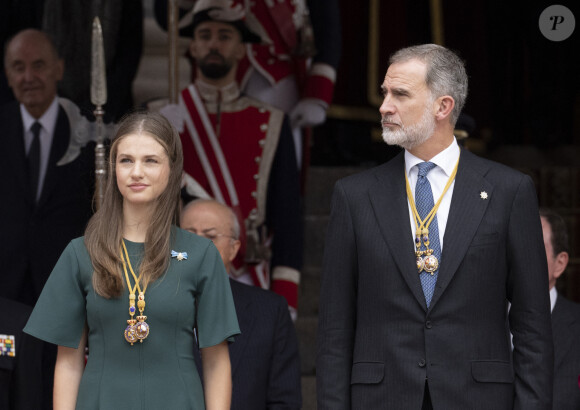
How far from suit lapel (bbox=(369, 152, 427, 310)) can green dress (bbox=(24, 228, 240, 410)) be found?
21.0 inches

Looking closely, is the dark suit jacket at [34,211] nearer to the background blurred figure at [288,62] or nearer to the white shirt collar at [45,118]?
the white shirt collar at [45,118]

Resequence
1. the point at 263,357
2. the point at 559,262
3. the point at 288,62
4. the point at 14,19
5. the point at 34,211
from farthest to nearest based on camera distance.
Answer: the point at 288,62, the point at 14,19, the point at 34,211, the point at 559,262, the point at 263,357

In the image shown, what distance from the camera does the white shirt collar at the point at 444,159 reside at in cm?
346

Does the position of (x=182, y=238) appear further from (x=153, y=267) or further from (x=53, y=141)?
(x=53, y=141)

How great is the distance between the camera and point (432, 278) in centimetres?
336

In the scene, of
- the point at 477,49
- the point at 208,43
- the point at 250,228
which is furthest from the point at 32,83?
the point at 477,49

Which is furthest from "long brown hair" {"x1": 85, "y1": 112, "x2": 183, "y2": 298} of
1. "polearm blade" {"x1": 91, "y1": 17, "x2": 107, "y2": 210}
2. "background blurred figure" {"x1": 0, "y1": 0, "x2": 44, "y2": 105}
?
"background blurred figure" {"x1": 0, "y1": 0, "x2": 44, "y2": 105}

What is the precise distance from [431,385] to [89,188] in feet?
6.83

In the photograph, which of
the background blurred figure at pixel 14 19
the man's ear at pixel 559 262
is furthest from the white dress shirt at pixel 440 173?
the background blurred figure at pixel 14 19

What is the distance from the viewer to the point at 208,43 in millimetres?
5402

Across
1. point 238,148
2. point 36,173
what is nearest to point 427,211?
point 238,148

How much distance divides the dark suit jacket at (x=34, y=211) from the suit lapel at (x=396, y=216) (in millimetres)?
1858

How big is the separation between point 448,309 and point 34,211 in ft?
7.60

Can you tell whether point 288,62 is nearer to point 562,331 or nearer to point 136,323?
point 562,331
